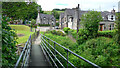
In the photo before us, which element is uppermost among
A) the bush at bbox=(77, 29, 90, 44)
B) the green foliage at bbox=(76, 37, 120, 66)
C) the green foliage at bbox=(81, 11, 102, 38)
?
the green foliage at bbox=(81, 11, 102, 38)

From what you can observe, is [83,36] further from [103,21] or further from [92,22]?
[103,21]

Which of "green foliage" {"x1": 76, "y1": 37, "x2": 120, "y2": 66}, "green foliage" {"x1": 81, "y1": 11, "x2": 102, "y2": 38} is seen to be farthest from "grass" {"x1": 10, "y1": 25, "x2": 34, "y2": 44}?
"green foliage" {"x1": 81, "y1": 11, "x2": 102, "y2": 38}

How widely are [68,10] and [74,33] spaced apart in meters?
12.0

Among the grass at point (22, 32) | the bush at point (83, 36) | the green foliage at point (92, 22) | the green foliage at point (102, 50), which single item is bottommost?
the green foliage at point (102, 50)

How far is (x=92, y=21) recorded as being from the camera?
2019 cm

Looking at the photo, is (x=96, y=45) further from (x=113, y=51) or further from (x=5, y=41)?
(x=5, y=41)

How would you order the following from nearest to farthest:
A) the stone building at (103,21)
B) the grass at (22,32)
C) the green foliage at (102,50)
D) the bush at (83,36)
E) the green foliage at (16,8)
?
1. the green foliage at (16,8)
2. the grass at (22,32)
3. the green foliage at (102,50)
4. the bush at (83,36)
5. the stone building at (103,21)

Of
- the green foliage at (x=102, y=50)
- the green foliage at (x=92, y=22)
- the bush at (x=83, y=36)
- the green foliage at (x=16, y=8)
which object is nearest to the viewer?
the green foliage at (x=16, y=8)

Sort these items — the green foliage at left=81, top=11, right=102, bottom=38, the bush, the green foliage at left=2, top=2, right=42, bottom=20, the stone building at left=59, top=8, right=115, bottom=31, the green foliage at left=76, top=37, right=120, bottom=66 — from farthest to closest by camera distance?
the stone building at left=59, top=8, right=115, bottom=31, the bush, the green foliage at left=81, top=11, right=102, bottom=38, the green foliage at left=76, top=37, right=120, bottom=66, the green foliage at left=2, top=2, right=42, bottom=20

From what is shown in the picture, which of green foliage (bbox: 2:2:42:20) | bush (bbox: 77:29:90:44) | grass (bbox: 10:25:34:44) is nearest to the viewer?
green foliage (bbox: 2:2:42:20)

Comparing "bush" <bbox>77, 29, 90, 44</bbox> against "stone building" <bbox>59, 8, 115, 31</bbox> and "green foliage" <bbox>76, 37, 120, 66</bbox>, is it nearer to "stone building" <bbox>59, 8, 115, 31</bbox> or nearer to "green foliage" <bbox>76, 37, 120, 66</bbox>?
"green foliage" <bbox>76, 37, 120, 66</bbox>

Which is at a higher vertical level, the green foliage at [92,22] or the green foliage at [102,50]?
the green foliage at [92,22]

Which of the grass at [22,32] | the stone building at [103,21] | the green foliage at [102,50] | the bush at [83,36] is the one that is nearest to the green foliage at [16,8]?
the grass at [22,32]

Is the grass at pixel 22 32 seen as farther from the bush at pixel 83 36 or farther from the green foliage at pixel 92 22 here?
the green foliage at pixel 92 22
